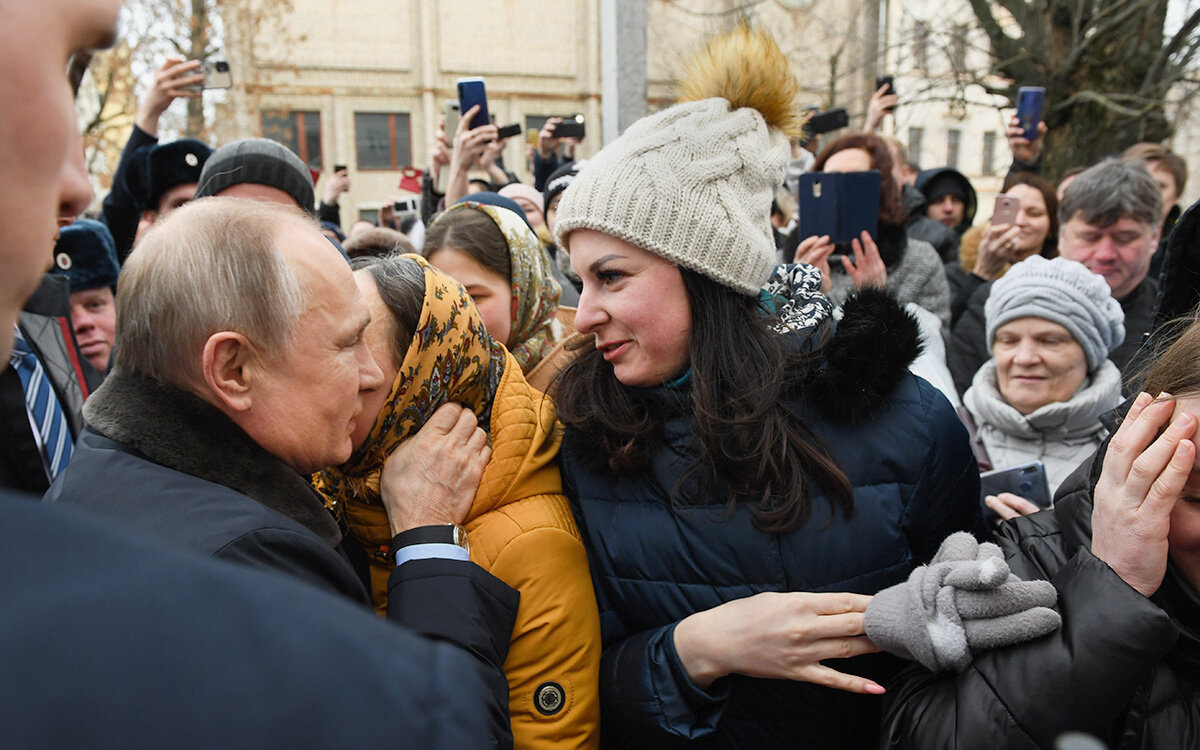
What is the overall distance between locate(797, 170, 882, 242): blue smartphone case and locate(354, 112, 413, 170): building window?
2380 cm

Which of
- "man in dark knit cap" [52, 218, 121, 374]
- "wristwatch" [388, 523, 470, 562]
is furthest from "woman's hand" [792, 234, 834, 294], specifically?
"man in dark knit cap" [52, 218, 121, 374]

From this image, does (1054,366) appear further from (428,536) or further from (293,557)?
(293,557)

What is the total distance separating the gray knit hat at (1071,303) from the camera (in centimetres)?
253

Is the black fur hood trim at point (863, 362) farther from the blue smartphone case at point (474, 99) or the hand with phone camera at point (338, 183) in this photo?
the hand with phone camera at point (338, 183)

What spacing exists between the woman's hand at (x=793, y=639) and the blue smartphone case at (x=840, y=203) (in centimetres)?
203

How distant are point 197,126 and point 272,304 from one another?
1518cm

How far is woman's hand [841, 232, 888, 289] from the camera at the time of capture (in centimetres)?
316

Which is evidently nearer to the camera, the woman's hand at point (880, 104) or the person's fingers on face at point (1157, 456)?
the person's fingers on face at point (1157, 456)

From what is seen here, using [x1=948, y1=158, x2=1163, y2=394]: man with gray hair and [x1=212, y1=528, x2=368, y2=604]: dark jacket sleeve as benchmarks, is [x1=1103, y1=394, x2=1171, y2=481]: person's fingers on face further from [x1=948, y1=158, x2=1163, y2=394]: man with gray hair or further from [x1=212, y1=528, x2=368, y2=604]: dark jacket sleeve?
[x1=948, y1=158, x2=1163, y2=394]: man with gray hair

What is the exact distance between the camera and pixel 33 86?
56 centimetres

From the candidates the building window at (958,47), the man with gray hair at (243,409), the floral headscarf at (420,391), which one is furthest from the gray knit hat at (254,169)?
the building window at (958,47)

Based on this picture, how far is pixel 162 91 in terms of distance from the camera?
140 inches

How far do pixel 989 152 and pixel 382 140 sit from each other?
68.3ft

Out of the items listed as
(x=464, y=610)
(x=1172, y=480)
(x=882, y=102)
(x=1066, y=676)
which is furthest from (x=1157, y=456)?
(x=882, y=102)
